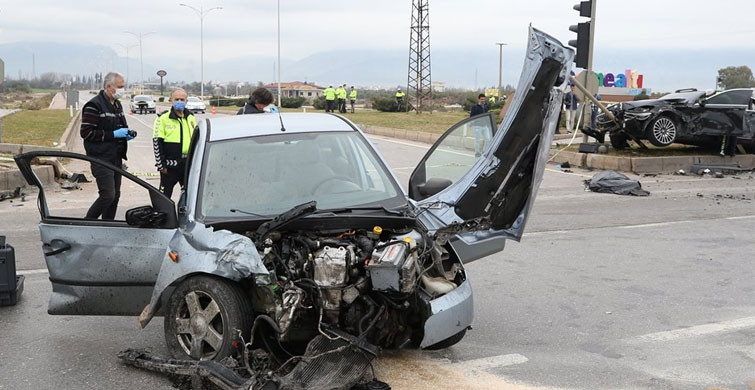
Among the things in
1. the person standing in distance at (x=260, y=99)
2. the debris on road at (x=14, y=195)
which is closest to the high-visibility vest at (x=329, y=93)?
the debris on road at (x=14, y=195)

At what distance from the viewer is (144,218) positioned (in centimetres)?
496

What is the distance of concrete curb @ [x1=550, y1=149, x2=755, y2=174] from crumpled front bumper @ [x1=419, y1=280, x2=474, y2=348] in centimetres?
1356

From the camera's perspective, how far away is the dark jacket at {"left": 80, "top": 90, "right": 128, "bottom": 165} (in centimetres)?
787

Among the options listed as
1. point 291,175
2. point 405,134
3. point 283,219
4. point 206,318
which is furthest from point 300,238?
point 405,134

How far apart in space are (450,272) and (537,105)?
1745 millimetres

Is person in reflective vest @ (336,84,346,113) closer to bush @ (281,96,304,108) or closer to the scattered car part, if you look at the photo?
bush @ (281,96,304,108)

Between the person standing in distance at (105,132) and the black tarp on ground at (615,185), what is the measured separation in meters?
8.87

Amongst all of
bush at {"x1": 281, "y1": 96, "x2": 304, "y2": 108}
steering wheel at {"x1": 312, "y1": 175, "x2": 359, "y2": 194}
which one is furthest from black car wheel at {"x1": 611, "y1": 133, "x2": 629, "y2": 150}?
bush at {"x1": 281, "y1": 96, "x2": 304, "y2": 108}

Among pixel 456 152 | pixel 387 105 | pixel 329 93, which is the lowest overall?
pixel 456 152

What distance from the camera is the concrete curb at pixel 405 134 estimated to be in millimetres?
25797

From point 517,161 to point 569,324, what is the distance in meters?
1.33

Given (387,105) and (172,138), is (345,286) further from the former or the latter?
(387,105)

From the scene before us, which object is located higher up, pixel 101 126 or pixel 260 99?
pixel 260 99

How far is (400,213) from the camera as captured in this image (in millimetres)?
5043
